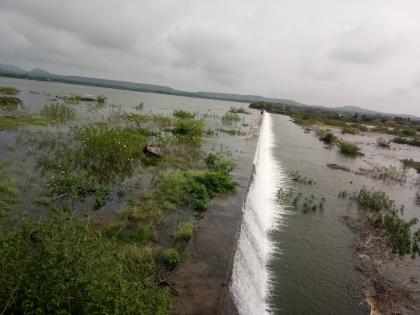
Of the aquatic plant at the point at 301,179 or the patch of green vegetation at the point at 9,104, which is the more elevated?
the patch of green vegetation at the point at 9,104

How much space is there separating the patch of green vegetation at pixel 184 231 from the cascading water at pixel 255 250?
1.63 metres

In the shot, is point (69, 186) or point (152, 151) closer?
point (69, 186)

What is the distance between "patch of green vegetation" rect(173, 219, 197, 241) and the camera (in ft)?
34.3

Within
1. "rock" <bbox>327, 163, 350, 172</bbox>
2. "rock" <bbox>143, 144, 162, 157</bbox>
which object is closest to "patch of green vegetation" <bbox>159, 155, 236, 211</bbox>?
"rock" <bbox>143, 144, 162, 157</bbox>

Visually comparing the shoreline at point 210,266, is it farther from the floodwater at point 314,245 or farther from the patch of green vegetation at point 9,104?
the patch of green vegetation at point 9,104

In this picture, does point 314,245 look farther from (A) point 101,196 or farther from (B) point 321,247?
(A) point 101,196

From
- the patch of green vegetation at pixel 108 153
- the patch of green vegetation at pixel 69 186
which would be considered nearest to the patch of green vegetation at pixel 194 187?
the patch of green vegetation at pixel 108 153

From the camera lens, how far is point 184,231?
10570mm

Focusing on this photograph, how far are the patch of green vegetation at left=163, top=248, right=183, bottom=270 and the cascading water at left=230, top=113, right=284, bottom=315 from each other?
157cm

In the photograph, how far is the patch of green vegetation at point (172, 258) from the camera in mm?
8742

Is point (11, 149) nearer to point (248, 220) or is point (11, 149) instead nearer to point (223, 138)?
point (248, 220)

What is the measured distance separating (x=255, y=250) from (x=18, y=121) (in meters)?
24.1

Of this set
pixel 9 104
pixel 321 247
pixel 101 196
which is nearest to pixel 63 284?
pixel 101 196

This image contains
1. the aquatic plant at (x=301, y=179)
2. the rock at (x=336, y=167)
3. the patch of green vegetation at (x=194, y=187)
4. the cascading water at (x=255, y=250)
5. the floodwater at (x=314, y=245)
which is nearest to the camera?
the cascading water at (x=255, y=250)
